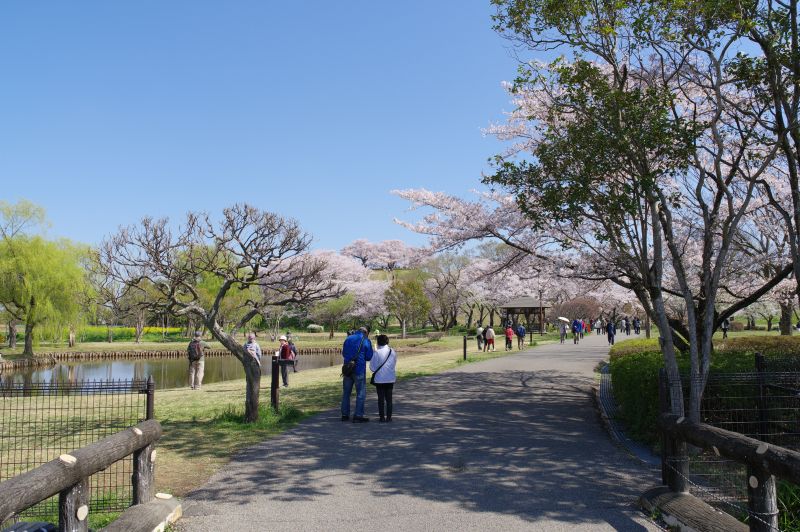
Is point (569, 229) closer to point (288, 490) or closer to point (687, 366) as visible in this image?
point (687, 366)

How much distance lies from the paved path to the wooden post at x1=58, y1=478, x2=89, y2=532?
1099 mm

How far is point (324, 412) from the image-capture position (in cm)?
1083

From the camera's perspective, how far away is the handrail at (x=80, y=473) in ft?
10.3

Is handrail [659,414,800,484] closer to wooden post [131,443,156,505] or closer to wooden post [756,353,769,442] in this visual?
wooden post [756,353,769,442]

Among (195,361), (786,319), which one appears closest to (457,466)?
(195,361)

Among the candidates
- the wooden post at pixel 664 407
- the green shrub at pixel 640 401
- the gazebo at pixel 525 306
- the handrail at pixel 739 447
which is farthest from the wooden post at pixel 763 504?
the gazebo at pixel 525 306

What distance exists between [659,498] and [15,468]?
7.08 meters

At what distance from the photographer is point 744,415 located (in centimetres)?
717

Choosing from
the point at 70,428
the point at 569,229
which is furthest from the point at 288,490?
the point at 569,229

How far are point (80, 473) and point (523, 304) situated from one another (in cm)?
4566

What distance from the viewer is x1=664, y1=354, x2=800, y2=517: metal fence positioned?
612 centimetres

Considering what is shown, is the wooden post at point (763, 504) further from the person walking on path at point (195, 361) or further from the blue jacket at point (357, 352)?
the person walking on path at point (195, 361)

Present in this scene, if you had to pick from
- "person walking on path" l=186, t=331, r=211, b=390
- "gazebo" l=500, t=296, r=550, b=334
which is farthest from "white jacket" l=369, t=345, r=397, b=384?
"gazebo" l=500, t=296, r=550, b=334

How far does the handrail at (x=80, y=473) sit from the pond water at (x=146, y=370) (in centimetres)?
1888
